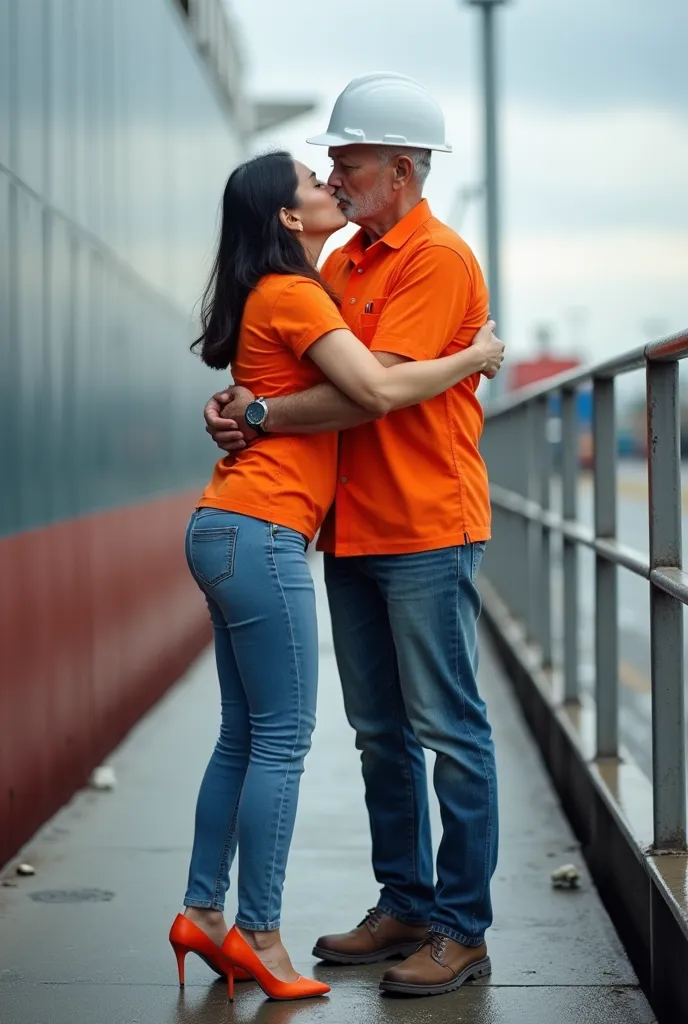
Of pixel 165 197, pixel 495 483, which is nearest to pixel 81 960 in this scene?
pixel 165 197

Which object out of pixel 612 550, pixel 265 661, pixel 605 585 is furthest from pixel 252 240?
pixel 605 585

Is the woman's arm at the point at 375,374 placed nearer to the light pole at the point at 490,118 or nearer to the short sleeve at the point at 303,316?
the short sleeve at the point at 303,316

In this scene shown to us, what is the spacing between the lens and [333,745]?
7.37 meters

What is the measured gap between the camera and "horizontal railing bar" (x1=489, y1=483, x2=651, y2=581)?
4441 millimetres

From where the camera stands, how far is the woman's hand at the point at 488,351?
390 cm

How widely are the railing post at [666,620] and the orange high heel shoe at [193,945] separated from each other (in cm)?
104

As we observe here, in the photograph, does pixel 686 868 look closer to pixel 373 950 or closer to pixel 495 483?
pixel 373 950

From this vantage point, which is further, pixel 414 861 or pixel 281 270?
pixel 414 861

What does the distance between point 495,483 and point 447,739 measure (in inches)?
322

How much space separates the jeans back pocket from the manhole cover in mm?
1412

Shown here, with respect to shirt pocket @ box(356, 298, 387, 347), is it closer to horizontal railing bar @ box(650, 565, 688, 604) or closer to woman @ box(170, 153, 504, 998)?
woman @ box(170, 153, 504, 998)

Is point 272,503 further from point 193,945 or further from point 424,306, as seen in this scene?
point 193,945

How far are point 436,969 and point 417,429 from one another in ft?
4.06

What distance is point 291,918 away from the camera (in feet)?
15.3
